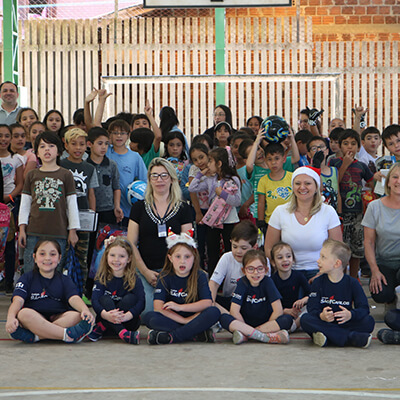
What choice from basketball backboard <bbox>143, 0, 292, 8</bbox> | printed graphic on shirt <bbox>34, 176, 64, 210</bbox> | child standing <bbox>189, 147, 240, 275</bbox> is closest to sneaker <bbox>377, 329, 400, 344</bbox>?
child standing <bbox>189, 147, 240, 275</bbox>

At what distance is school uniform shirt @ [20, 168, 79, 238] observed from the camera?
5375 mm

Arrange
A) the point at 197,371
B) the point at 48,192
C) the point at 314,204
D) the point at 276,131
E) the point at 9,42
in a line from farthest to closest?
the point at 9,42 < the point at 276,131 < the point at 48,192 < the point at 314,204 < the point at 197,371

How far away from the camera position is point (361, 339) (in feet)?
14.1

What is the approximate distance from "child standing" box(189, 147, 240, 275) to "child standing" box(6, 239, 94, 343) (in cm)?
167

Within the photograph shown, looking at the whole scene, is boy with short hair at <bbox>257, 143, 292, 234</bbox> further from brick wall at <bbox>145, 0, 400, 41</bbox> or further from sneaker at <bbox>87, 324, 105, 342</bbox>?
brick wall at <bbox>145, 0, 400, 41</bbox>

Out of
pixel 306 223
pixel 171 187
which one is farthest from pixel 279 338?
pixel 171 187

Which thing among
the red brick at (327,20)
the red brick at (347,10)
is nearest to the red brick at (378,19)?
the red brick at (347,10)

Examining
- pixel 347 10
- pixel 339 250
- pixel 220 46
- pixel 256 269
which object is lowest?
pixel 256 269

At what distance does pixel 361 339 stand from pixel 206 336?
905 millimetres

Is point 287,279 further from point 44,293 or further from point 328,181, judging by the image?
point 44,293

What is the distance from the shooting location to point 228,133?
7129 mm

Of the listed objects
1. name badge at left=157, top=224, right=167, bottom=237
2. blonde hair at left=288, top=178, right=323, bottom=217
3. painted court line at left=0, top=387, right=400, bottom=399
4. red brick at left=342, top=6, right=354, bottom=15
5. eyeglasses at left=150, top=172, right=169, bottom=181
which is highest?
red brick at left=342, top=6, right=354, bottom=15

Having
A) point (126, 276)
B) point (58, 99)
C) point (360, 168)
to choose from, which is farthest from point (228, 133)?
point (58, 99)

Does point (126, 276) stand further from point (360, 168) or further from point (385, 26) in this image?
point (385, 26)
